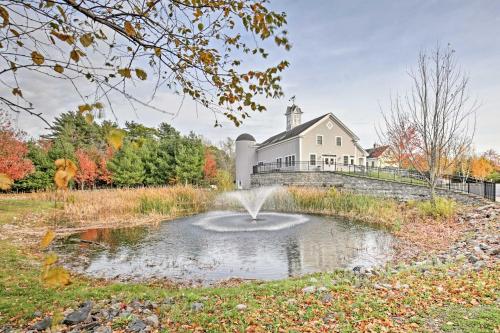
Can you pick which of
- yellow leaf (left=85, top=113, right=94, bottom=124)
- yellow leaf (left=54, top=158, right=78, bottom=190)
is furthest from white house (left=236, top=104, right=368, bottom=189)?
yellow leaf (left=54, top=158, right=78, bottom=190)

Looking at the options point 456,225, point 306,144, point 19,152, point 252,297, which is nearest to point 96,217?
point 19,152

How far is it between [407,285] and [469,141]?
46.7ft

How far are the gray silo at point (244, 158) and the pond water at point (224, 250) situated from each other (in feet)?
86.6

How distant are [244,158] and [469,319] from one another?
38.9 meters

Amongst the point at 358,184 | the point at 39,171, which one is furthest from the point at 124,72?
the point at 39,171

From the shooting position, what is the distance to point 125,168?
34688 millimetres

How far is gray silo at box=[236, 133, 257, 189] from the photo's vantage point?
1633 inches

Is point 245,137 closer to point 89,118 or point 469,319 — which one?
point 469,319

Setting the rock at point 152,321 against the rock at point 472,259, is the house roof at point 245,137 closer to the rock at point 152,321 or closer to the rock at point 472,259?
the rock at point 472,259

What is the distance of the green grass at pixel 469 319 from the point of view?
3629 mm

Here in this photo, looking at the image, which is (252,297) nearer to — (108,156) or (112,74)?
(112,74)

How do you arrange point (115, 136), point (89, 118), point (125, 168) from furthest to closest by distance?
1. point (125, 168)
2. point (89, 118)
3. point (115, 136)

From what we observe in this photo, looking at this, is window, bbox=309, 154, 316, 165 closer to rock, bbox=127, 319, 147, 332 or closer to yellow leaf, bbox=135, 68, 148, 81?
rock, bbox=127, 319, 147, 332

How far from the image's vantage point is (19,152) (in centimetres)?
1911
